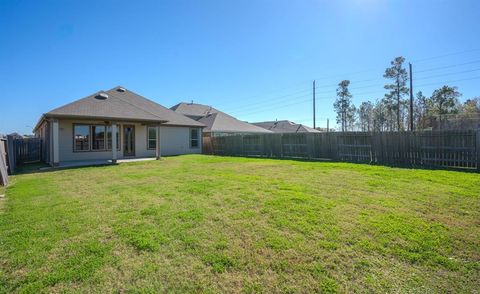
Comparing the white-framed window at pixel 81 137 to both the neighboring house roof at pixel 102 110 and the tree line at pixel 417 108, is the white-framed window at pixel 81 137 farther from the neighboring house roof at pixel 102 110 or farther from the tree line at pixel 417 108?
the tree line at pixel 417 108

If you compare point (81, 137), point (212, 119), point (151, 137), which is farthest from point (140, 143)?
point (212, 119)

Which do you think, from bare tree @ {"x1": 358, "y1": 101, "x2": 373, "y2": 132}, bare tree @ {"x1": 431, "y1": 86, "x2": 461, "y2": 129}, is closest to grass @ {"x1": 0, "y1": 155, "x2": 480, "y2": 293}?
bare tree @ {"x1": 431, "y1": 86, "x2": 461, "y2": 129}

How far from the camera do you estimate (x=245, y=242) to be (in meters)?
3.29

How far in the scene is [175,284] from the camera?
2414mm

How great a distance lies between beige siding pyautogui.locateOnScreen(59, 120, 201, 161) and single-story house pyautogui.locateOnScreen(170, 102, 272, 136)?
15.9 ft

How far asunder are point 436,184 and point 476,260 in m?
4.78

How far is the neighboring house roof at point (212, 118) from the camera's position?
26.8m

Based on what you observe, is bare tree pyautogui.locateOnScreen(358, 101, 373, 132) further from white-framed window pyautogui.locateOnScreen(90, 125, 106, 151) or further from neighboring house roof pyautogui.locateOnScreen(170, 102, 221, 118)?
white-framed window pyautogui.locateOnScreen(90, 125, 106, 151)

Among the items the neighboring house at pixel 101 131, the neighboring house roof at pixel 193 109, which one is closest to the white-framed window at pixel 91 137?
the neighboring house at pixel 101 131

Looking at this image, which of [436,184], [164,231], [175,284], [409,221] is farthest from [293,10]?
[175,284]

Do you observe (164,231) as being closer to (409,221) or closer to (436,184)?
(409,221)

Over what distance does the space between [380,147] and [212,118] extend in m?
19.1

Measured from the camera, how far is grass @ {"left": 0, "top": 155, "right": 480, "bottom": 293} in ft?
8.04

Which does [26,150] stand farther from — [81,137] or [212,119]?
[212,119]
